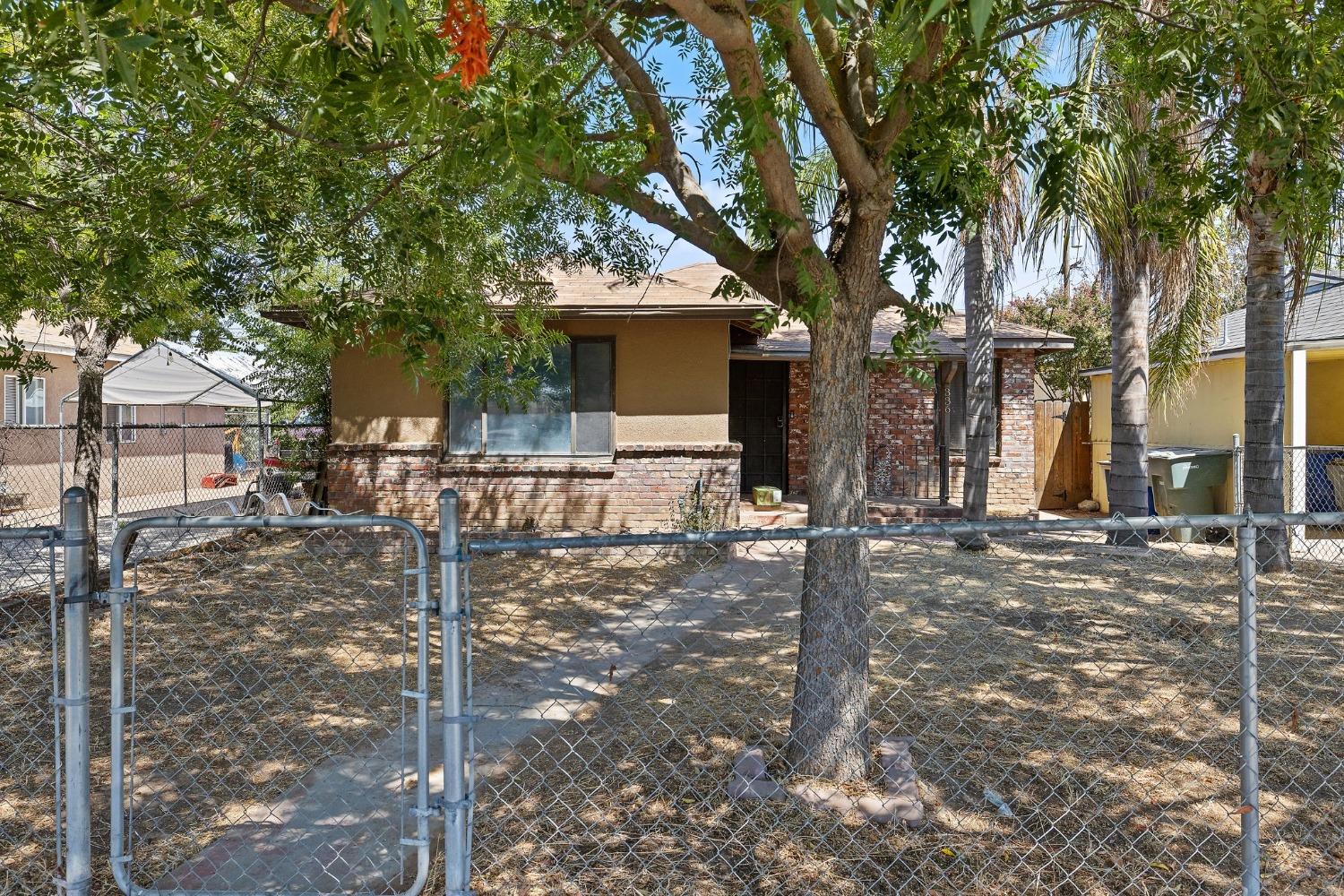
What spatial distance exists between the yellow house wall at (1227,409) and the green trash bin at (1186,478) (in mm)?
562

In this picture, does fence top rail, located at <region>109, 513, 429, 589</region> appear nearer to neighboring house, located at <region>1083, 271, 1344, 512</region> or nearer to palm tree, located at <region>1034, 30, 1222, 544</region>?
palm tree, located at <region>1034, 30, 1222, 544</region>

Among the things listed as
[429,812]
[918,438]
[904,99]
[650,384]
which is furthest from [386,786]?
[918,438]

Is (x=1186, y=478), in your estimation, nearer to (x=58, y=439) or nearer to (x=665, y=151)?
(x=665, y=151)

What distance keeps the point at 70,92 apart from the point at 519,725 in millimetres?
4508

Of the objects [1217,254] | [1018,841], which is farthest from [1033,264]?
[1018,841]

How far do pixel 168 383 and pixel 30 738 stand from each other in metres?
11.1

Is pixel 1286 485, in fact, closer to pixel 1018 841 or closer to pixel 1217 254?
pixel 1217 254

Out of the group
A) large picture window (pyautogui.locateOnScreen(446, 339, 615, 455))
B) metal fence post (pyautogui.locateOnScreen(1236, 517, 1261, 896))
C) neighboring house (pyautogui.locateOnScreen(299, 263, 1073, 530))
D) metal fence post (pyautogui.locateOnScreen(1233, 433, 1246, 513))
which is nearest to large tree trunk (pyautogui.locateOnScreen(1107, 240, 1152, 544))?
metal fence post (pyautogui.locateOnScreen(1233, 433, 1246, 513))

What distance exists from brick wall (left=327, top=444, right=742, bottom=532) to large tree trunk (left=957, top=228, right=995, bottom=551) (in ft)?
9.20

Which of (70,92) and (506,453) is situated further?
(506,453)

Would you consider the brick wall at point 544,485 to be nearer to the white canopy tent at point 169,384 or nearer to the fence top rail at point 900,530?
the white canopy tent at point 169,384

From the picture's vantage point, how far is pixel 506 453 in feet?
39.4

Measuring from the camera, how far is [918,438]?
15.4 meters

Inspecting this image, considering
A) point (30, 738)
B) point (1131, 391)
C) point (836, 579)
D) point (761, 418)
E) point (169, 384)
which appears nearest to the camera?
point (836, 579)
